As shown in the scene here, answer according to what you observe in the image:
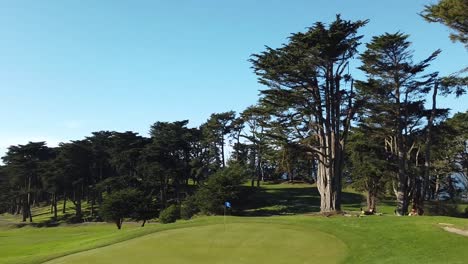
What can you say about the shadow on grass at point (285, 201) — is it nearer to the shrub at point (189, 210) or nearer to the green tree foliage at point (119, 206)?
the shrub at point (189, 210)

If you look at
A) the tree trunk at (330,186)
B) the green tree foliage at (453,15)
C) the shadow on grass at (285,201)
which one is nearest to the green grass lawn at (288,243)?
the green tree foliage at (453,15)

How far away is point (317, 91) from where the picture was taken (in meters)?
42.0

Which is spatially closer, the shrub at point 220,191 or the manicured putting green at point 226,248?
the manicured putting green at point 226,248

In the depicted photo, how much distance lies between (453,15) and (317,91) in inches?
709

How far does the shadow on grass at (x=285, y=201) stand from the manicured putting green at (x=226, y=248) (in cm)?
4499

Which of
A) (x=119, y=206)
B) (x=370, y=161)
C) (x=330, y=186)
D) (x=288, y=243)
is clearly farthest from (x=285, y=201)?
(x=288, y=243)

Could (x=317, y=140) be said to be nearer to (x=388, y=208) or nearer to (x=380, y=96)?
(x=380, y=96)

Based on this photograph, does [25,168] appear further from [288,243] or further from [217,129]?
[288,243]

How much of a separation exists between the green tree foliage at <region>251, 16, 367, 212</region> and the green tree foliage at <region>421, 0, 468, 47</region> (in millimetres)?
12684

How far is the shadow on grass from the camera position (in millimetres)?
69625

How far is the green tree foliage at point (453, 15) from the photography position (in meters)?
24.0

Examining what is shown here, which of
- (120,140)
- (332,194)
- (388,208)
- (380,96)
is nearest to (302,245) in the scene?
(332,194)

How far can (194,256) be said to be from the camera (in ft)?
60.8

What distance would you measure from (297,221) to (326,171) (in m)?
16.0
